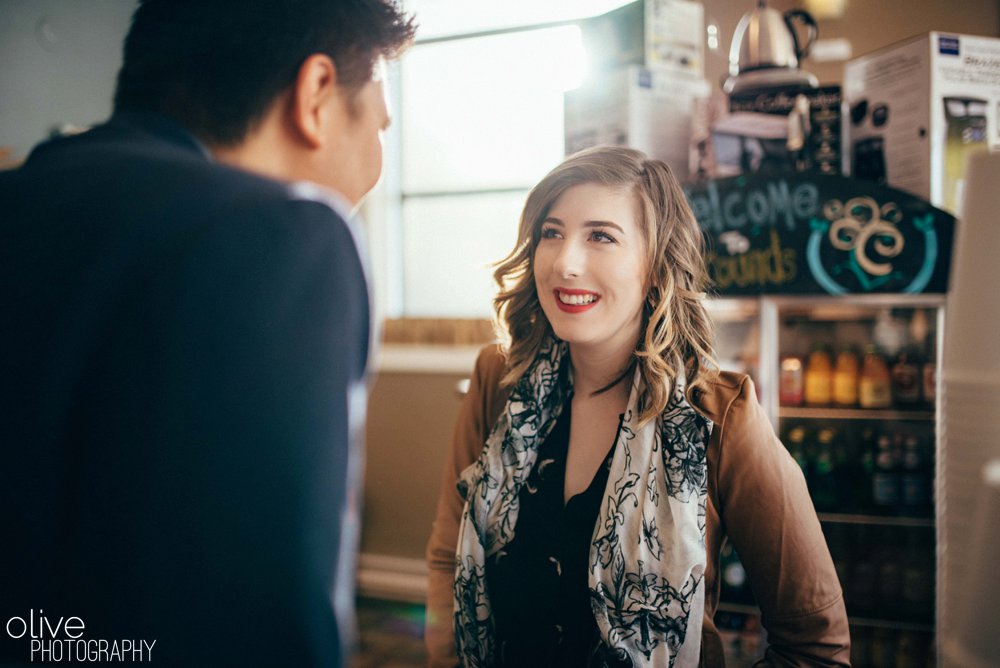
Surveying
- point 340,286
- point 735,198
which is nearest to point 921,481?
point 735,198

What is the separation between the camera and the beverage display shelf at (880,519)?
2.52 m

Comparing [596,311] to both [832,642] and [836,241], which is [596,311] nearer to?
[832,642]

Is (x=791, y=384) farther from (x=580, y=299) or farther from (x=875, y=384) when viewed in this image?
(x=580, y=299)

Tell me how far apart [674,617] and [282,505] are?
0.96 meters

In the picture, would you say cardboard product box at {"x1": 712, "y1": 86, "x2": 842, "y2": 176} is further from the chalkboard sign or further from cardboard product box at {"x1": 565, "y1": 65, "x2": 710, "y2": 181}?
cardboard product box at {"x1": 565, "y1": 65, "x2": 710, "y2": 181}

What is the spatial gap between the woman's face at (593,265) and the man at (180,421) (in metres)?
0.85

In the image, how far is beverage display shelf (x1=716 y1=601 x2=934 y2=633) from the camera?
251 centimetres

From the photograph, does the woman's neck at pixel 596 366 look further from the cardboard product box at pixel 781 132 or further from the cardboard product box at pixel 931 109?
the cardboard product box at pixel 931 109

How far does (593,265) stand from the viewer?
1.32 metres

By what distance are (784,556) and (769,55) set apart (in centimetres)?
195

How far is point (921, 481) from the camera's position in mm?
2580

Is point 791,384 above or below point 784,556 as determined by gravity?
above

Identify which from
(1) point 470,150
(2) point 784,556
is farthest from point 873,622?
(1) point 470,150

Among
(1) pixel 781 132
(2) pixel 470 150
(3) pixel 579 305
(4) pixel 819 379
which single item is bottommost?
(4) pixel 819 379
